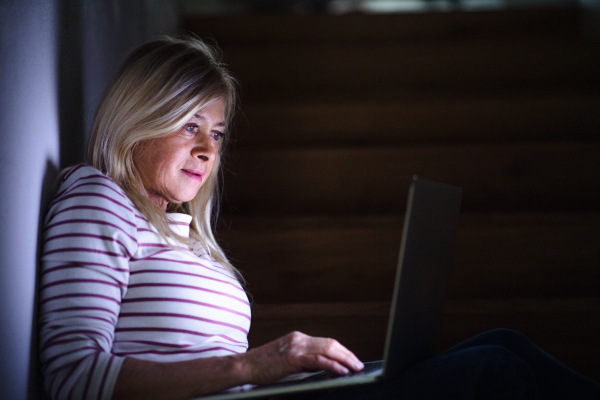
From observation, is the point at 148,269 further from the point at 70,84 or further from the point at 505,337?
the point at 505,337

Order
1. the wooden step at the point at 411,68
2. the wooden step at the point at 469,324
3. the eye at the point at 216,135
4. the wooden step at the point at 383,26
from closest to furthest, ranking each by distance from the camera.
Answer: the eye at the point at 216,135 → the wooden step at the point at 469,324 → the wooden step at the point at 411,68 → the wooden step at the point at 383,26

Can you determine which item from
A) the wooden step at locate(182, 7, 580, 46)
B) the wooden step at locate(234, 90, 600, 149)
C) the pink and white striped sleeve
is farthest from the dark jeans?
the wooden step at locate(182, 7, 580, 46)

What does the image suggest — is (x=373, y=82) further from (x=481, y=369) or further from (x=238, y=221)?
(x=481, y=369)

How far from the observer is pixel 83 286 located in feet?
2.59

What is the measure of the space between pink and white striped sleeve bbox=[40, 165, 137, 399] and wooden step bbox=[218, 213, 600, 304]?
2.26 feet

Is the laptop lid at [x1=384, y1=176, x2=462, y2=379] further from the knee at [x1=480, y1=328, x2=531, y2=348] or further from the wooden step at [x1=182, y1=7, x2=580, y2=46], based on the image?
the wooden step at [x1=182, y1=7, x2=580, y2=46]

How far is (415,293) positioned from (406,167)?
3.19 feet

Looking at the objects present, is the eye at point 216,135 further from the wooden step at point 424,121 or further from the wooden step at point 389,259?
the wooden step at point 424,121

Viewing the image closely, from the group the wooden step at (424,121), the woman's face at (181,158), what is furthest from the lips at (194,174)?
the wooden step at (424,121)

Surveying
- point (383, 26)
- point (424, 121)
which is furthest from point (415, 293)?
point (383, 26)

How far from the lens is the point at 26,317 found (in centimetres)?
80

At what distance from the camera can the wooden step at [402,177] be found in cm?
173

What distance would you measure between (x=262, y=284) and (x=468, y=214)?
2.14ft

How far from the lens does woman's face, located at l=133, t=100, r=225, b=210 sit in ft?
3.44
